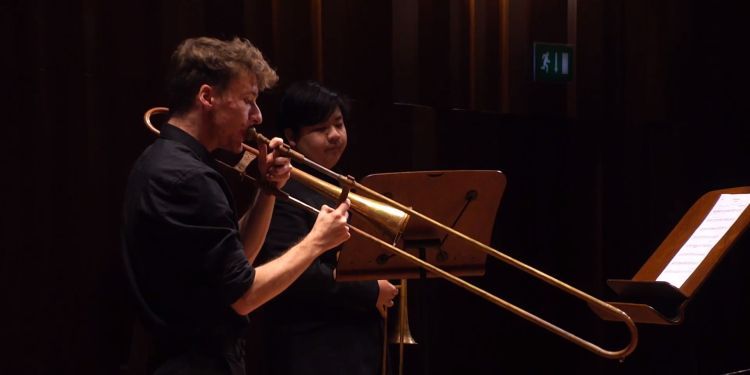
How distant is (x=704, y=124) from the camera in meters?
4.92

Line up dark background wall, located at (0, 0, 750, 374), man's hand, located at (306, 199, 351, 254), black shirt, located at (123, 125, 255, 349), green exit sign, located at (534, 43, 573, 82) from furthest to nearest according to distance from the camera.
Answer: green exit sign, located at (534, 43, 573, 82) < dark background wall, located at (0, 0, 750, 374) < man's hand, located at (306, 199, 351, 254) < black shirt, located at (123, 125, 255, 349)

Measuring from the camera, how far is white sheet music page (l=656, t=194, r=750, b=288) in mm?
2900

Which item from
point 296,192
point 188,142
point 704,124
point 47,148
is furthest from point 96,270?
point 704,124

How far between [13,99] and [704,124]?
126 inches

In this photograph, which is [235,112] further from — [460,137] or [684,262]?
[460,137]

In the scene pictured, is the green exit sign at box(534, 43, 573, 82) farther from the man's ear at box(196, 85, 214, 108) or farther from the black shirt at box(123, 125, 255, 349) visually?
the black shirt at box(123, 125, 255, 349)

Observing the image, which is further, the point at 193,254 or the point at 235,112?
the point at 235,112

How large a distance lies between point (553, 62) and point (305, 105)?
1.78 metres

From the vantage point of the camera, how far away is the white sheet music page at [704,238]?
2.90 m

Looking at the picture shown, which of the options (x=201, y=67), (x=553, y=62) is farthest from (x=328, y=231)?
(x=553, y=62)

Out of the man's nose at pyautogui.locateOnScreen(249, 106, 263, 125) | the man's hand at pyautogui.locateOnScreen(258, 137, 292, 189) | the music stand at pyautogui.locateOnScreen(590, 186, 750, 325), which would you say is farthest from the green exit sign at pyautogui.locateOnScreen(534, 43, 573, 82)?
the man's nose at pyautogui.locateOnScreen(249, 106, 263, 125)

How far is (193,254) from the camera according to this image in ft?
7.41

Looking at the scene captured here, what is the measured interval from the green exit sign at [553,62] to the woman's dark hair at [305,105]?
1579 millimetres

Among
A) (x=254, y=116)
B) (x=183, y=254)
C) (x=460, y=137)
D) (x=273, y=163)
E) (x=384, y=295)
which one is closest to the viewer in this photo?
(x=183, y=254)
